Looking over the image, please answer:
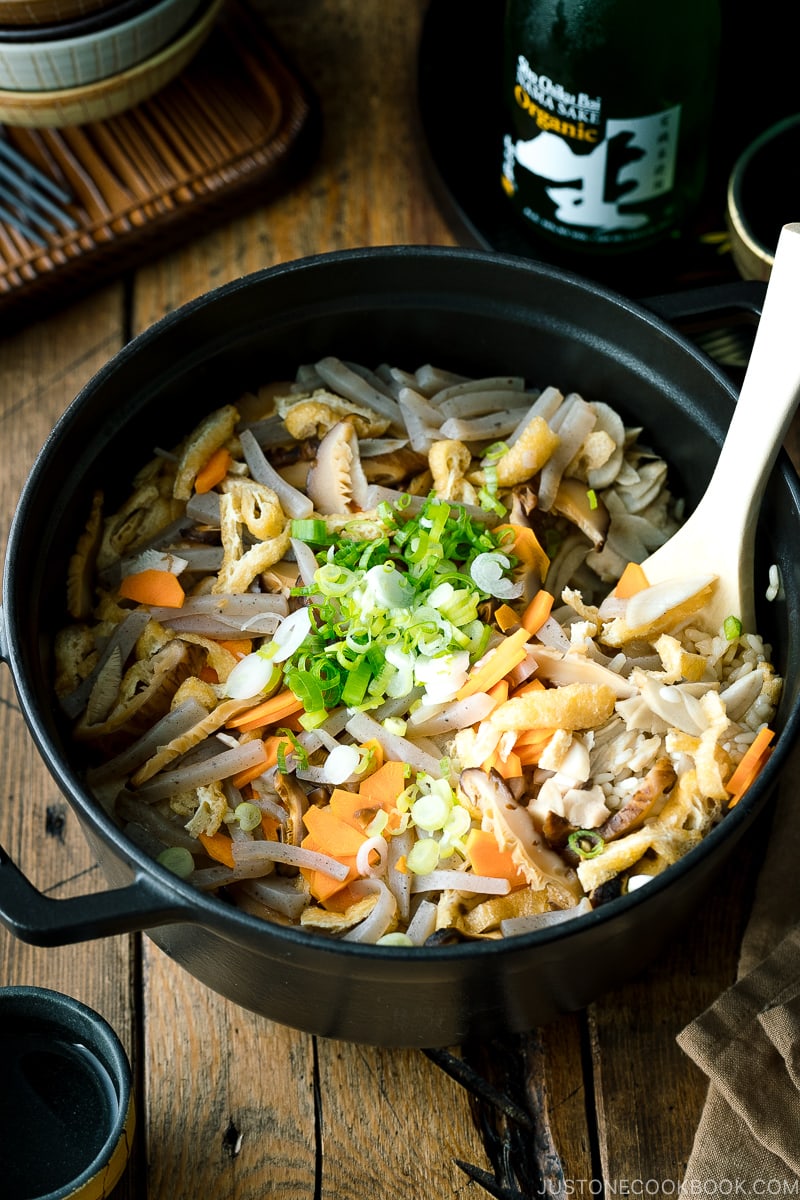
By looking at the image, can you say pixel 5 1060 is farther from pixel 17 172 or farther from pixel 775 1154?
pixel 17 172

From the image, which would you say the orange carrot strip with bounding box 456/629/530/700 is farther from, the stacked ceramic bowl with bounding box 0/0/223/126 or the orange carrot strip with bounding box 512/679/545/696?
the stacked ceramic bowl with bounding box 0/0/223/126

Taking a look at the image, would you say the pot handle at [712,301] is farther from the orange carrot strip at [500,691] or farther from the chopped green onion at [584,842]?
the chopped green onion at [584,842]

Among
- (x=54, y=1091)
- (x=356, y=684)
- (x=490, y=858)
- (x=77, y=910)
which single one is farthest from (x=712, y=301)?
(x=54, y=1091)

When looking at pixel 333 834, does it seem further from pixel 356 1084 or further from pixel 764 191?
pixel 764 191

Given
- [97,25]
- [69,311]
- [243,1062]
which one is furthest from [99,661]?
[97,25]

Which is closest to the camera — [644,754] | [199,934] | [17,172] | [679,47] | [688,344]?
[199,934]
